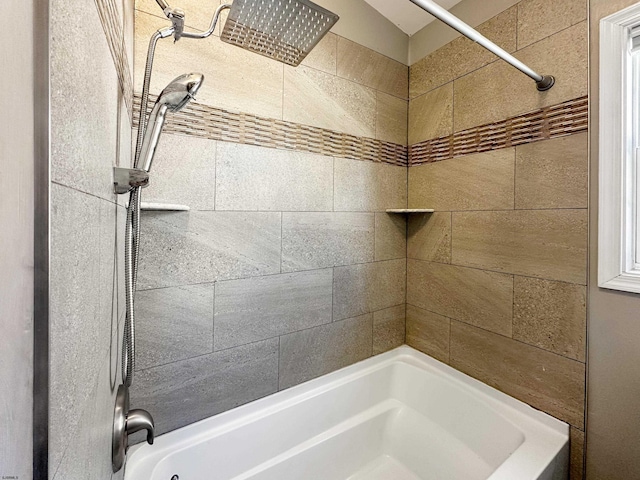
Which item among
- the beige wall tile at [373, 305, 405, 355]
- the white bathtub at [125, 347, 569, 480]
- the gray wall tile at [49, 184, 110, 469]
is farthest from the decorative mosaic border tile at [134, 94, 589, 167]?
the white bathtub at [125, 347, 569, 480]

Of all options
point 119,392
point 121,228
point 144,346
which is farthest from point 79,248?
point 144,346

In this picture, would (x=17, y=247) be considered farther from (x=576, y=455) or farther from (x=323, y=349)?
(x=576, y=455)

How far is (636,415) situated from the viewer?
1062 mm

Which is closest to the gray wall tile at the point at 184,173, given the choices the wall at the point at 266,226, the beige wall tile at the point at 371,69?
the wall at the point at 266,226

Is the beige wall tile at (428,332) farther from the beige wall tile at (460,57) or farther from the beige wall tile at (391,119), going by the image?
the beige wall tile at (460,57)

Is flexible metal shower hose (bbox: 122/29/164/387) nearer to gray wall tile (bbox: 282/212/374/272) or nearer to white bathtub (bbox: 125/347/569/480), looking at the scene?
white bathtub (bbox: 125/347/569/480)

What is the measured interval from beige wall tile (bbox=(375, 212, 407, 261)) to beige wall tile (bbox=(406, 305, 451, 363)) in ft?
1.25

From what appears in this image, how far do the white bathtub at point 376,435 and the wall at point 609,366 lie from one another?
0.13 m

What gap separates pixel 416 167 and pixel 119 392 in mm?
1828

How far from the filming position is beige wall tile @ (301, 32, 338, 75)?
1.53 metres

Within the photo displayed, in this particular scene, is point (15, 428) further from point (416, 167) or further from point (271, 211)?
point (416, 167)

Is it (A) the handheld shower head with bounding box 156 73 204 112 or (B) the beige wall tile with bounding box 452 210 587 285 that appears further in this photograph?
(B) the beige wall tile with bounding box 452 210 587 285

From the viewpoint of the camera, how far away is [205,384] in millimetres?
1287

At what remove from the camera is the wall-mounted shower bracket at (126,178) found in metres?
0.68
